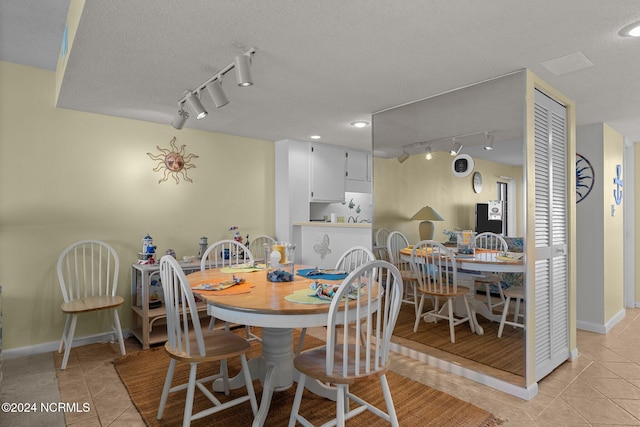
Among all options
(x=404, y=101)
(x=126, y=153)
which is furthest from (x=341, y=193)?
(x=126, y=153)

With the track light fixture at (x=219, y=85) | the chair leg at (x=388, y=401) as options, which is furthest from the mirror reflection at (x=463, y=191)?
the track light fixture at (x=219, y=85)

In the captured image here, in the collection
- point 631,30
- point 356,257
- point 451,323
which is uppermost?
point 631,30

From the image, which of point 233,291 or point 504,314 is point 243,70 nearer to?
point 233,291

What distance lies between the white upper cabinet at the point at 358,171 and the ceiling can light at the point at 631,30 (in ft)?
11.4

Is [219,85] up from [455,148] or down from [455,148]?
up

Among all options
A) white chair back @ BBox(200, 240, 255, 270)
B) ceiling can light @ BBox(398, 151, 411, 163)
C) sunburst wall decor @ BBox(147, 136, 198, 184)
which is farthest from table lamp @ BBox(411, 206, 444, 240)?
sunburst wall decor @ BBox(147, 136, 198, 184)

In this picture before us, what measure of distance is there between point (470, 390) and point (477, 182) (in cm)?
147

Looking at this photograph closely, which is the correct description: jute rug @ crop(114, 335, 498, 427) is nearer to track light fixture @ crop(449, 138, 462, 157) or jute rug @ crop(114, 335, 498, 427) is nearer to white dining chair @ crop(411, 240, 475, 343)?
white dining chair @ crop(411, 240, 475, 343)

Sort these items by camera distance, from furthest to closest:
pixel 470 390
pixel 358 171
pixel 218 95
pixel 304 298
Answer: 1. pixel 358 171
2. pixel 470 390
3. pixel 218 95
4. pixel 304 298

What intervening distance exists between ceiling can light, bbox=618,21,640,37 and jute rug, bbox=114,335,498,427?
2.21m

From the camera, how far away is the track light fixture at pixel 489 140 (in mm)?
2547

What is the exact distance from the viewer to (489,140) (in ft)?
8.41

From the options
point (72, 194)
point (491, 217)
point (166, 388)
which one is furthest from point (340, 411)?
point (72, 194)

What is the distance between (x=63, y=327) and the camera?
3.18m
